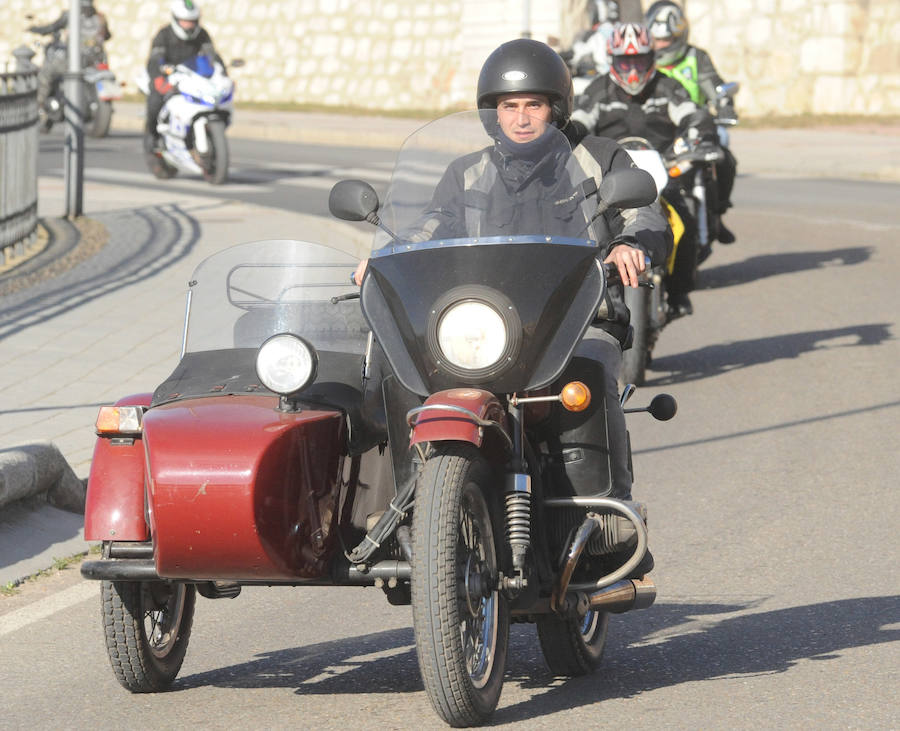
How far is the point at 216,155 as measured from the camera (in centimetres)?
2033

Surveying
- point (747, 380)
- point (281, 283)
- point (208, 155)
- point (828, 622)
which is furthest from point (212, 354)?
point (208, 155)

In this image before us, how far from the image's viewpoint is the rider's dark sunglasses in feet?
38.9

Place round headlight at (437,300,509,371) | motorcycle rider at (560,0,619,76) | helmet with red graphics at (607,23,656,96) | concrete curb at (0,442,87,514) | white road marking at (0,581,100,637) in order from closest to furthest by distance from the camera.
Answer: round headlight at (437,300,509,371)
white road marking at (0,581,100,637)
concrete curb at (0,442,87,514)
helmet with red graphics at (607,23,656,96)
motorcycle rider at (560,0,619,76)

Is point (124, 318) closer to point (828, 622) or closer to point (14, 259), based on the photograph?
point (14, 259)

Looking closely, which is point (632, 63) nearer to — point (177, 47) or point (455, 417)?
point (455, 417)

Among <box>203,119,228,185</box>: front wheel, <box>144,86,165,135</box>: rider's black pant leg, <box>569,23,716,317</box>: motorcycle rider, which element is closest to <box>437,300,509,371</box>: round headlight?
<box>569,23,716,317</box>: motorcycle rider

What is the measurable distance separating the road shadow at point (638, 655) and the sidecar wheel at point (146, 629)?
0.11 metres

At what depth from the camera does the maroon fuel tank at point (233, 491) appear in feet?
14.5

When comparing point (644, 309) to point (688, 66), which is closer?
point (644, 309)

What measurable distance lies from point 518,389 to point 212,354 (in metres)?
0.99

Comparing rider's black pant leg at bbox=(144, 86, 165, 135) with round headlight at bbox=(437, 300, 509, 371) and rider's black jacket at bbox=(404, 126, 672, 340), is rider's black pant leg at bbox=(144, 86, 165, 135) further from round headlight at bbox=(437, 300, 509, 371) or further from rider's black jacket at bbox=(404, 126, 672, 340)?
round headlight at bbox=(437, 300, 509, 371)

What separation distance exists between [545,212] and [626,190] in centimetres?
23

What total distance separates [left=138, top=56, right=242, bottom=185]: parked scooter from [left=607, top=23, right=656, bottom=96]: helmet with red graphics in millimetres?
8501

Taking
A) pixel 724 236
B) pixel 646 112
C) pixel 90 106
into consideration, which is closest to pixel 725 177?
pixel 724 236
